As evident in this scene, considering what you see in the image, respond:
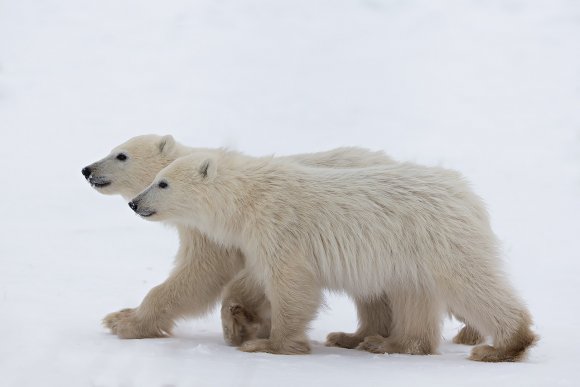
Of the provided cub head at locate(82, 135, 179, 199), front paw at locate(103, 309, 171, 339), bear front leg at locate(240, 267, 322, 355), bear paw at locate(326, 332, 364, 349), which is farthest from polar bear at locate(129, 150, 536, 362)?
front paw at locate(103, 309, 171, 339)

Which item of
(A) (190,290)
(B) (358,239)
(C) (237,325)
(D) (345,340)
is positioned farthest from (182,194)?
(D) (345,340)

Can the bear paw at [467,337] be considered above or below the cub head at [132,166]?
below

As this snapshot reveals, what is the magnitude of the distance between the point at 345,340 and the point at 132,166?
210cm

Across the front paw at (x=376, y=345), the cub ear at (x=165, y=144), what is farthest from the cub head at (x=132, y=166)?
the front paw at (x=376, y=345)

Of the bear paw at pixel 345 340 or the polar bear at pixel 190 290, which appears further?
the bear paw at pixel 345 340

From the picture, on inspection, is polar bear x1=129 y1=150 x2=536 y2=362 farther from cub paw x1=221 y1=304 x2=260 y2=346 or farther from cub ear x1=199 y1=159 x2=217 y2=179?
cub paw x1=221 y1=304 x2=260 y2=346

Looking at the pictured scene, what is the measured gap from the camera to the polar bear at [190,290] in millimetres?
6973

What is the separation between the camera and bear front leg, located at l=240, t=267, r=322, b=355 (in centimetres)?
641

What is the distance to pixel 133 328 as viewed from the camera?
22.8 feet

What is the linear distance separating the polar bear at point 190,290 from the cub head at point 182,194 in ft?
1.39

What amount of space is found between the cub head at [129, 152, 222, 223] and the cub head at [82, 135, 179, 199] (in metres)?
0.71

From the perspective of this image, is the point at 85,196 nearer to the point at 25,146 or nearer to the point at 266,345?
the point at 25,146

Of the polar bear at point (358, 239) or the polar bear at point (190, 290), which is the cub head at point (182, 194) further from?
the polar bear at point (190, 290)

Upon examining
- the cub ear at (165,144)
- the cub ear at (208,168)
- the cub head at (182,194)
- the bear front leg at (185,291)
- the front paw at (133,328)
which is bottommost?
the front paw at (133,328)
